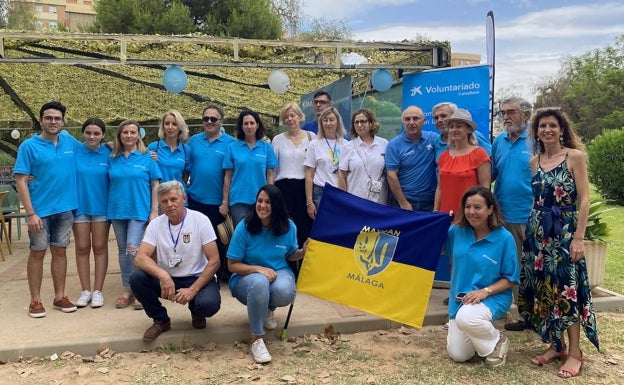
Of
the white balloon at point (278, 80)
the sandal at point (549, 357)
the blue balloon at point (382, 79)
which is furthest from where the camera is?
the white balloon at point (278, 80)

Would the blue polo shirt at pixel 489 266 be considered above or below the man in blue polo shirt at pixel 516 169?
below

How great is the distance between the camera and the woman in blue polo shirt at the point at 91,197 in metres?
4.75

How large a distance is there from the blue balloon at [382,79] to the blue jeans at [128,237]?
12.3ft

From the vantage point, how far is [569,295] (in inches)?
143

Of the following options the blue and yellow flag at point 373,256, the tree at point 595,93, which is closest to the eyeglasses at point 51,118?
the blue and yellow flag at point 373,256

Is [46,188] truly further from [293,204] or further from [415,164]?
[415,164]

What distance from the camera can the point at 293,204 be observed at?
531 centimetres

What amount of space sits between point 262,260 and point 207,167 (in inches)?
56.7

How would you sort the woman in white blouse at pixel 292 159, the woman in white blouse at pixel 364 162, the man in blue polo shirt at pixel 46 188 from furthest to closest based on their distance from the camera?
the woman in white blouse at pixel 292 159 → the woman in white blouse at pixel 364 162 → the man in blue polo shirt at pixel 46 188

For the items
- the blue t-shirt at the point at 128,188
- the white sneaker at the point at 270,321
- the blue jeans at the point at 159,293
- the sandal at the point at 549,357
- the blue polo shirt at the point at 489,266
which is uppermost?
the blue t-shirt at the point at 128,188

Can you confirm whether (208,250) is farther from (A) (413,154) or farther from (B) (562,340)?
(B) (562,340)

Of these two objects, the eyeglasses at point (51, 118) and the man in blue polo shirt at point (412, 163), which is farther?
the man in blue polo shirt at point (412, 163)

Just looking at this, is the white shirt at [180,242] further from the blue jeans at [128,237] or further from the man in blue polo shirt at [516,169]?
the man in blue polo shirt at [516,169]

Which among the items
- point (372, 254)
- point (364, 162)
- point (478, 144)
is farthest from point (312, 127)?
point (372, 254)
